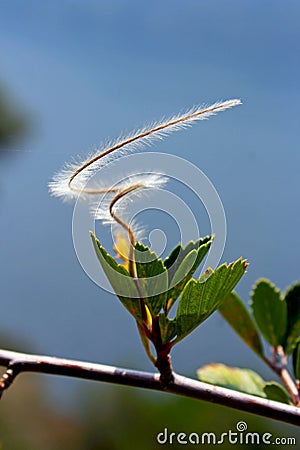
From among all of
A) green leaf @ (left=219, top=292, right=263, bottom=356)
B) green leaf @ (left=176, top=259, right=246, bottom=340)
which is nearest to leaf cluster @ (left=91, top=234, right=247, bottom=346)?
green leaf @ (left=176, top=259, right=246, bottom=340)

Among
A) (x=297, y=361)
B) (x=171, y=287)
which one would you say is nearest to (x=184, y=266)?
(x=171, y=287)

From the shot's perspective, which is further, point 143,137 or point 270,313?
point 270,313

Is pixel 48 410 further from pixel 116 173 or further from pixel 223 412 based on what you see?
pixel 116 173

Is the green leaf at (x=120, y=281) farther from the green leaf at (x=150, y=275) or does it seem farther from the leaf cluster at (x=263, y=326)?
the leaf cluster at (x=263, y=326)

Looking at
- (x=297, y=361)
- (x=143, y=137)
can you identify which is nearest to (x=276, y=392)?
(x=297, y=361)

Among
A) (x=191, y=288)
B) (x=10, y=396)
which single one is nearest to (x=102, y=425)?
(x=10, y=396)

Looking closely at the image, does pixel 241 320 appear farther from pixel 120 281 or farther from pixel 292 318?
pixel 120 281

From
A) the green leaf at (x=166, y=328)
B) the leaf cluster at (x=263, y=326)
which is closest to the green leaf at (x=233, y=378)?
the leaf cluster at (x=263, y=326)
